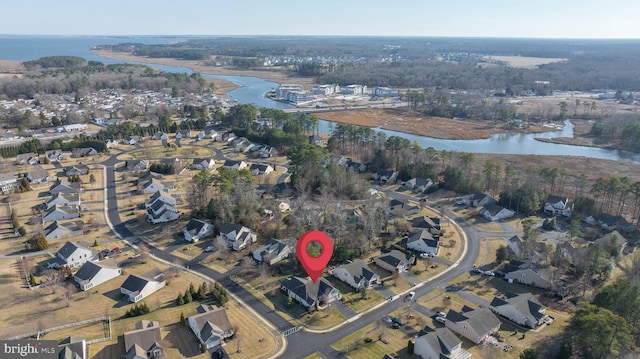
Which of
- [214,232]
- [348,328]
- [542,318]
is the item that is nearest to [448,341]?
[348,328]

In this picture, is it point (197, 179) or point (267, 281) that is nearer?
point (267, 281)

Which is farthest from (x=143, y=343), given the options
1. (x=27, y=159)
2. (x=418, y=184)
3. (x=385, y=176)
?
(x=27, y=159)

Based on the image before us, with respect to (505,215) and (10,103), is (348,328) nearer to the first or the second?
(505,215)

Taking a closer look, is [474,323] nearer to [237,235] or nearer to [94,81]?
[237,235]

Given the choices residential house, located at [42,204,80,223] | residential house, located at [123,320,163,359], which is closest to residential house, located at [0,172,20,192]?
residential house, located at [42,204,80,223]

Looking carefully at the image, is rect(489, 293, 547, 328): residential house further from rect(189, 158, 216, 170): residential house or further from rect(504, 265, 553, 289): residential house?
rect(189, 158, 216, 170): residential house
